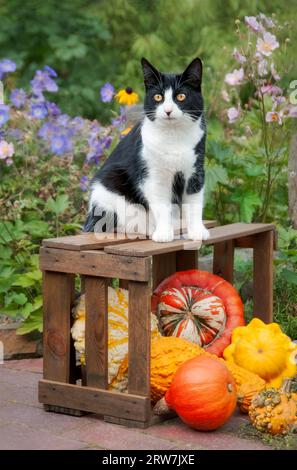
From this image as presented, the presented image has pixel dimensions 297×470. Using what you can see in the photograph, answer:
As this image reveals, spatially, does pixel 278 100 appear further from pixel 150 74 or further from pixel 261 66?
pixel 150 74

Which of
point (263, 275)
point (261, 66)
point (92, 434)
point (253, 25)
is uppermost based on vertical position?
point (253, 25)

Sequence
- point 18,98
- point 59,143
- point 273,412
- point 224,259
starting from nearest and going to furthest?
point 273,412 < point 224,259 < point 59,143 < point 18,98

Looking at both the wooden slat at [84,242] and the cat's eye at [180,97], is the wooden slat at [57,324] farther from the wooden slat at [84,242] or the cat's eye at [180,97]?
the cat's eye at [180,97]

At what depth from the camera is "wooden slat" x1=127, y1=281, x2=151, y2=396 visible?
122 inches

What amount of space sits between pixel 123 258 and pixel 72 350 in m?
0.52

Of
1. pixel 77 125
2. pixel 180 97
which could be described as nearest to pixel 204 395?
pixel 180 97

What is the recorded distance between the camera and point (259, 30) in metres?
4.65

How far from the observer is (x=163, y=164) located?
333 centimetres

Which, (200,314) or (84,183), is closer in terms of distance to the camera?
(200,314)

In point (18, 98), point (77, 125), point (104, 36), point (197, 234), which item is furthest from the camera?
point (104, 36)

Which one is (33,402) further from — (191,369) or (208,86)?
(208,86)

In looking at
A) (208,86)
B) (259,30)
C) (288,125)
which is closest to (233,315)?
(259,30)

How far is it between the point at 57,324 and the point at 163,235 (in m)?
0.56

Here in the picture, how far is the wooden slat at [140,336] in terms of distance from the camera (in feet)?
10.2
